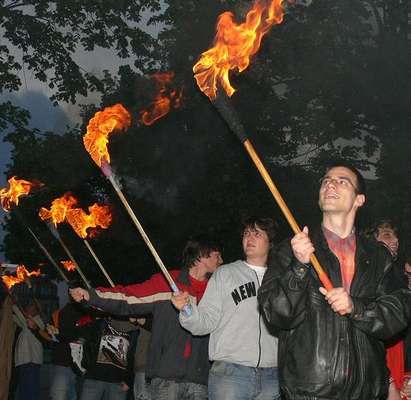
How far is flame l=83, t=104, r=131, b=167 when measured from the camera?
686cm

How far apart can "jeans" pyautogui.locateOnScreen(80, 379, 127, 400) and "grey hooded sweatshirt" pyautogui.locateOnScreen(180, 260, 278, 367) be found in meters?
2.66

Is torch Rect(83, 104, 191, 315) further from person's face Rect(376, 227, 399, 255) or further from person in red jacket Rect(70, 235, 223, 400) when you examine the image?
person's face Rect(376, 227, 399, 255)

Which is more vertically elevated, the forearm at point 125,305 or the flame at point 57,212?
the flame at point 57,212

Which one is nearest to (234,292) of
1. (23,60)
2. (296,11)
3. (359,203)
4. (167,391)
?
(167,391)

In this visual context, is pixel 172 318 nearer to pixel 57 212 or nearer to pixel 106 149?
pixel 106 149

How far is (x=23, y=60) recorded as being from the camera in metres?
20.2

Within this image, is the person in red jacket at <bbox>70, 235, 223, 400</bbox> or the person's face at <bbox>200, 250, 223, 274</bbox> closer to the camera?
the person in red jacket at <bbox>70, 235, 223, 400</bbox>

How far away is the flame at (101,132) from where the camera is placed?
6.86 metres

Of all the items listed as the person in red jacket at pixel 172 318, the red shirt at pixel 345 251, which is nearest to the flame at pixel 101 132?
the person in red jacket at pixel 172 318

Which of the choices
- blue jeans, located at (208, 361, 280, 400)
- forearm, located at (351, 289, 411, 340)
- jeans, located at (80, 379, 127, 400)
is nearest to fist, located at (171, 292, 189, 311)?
blue jeans, located at (208, 361, 280, 400)

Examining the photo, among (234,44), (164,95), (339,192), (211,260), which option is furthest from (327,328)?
(164,95)

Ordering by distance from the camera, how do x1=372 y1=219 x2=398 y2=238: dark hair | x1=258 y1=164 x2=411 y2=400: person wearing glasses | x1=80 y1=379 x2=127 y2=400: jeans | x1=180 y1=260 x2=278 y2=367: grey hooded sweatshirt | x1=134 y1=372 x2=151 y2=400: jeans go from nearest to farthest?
x1=258 y1=164 x2=411 y2=400: person wearing glasses < x1=180 y1=260 x2=278 y2=367: grey hooded sweatshirt < x1=372 y1=219 x2=398 y2=238: dark hair < x1=134 y1=372 x2=151 y2=400: jeans < x1=80 y1=379 x2=127 y2=400: jeans

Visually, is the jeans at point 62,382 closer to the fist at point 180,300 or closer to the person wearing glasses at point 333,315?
the fist at point 180,300

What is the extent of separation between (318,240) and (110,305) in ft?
10.7
